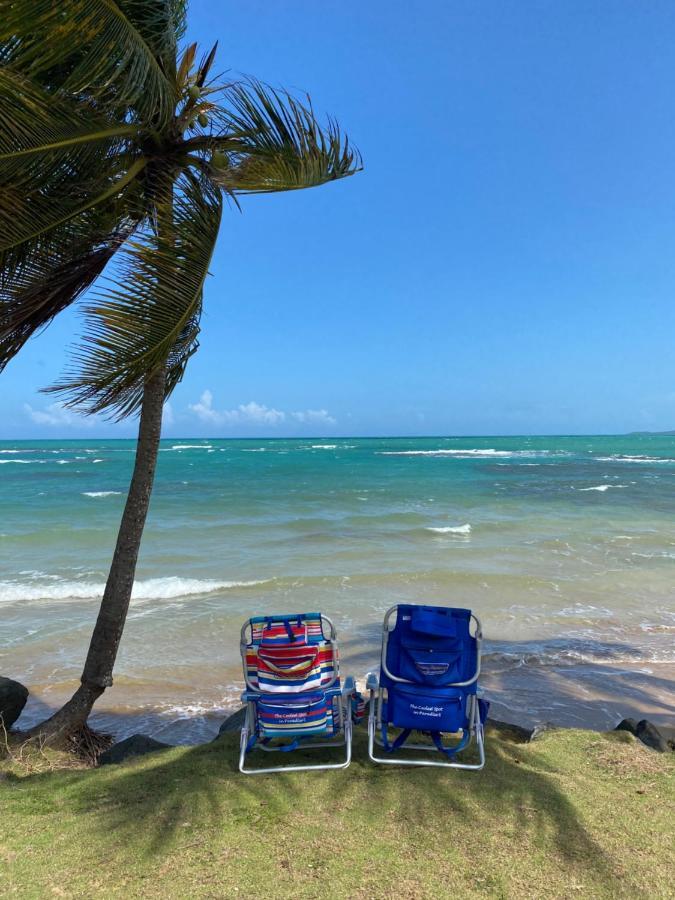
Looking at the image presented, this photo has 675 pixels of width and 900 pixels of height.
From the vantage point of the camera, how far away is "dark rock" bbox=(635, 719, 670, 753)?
5.09 m

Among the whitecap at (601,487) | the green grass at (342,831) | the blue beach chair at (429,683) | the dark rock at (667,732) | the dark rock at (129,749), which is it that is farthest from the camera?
the whitecap at (601,487)

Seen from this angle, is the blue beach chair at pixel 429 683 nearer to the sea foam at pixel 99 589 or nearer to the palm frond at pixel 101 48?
the palm frond at pixel 101 48

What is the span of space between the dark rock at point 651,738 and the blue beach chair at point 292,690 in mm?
2813

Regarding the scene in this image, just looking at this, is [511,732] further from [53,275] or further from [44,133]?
[44,133]

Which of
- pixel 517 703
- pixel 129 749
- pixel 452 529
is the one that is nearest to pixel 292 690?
pixel 129 749

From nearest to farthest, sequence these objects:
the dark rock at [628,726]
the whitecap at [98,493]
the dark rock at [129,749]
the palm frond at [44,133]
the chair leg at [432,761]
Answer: the palm frond at [44,133] → the chair leg at [432,761] → the dark rock at [129,749] → the dark rock at [628,726] → the whitecap at [98,493]

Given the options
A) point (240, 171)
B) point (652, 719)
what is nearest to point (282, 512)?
point (652, 719)

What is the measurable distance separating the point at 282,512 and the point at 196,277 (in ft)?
64.8

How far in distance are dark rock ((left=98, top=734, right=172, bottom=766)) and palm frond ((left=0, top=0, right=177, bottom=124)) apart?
502 cm

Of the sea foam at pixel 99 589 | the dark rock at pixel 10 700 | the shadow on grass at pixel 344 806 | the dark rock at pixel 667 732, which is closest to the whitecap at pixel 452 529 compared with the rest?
the sea foam at pixel 99 589

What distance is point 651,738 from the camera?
5.17 metres

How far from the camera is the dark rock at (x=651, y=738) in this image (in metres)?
5.09

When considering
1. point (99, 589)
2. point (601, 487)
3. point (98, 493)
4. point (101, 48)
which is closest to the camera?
point (101, 48)

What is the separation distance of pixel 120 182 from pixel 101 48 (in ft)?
2.96
